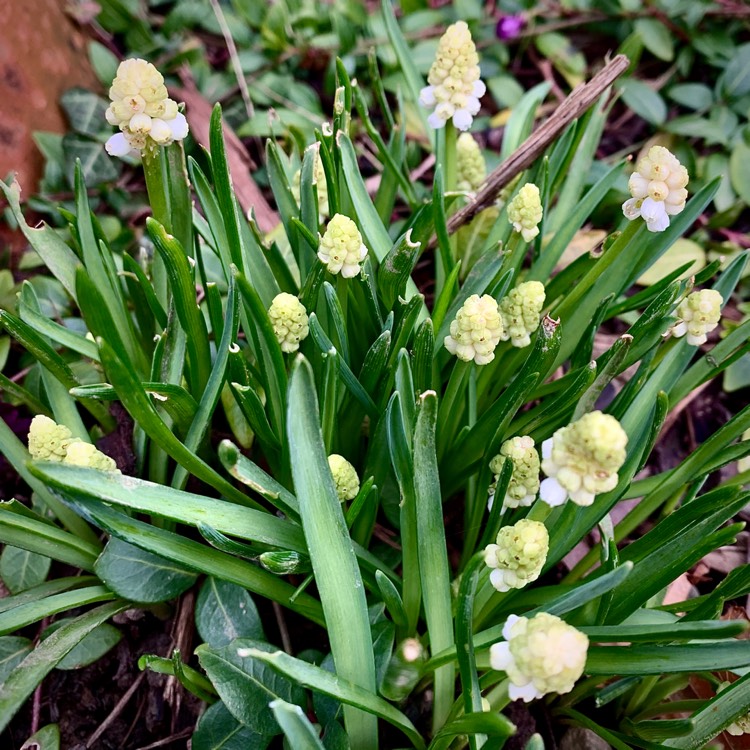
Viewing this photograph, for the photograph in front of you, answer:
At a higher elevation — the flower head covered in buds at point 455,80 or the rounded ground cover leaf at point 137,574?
the flower head covered in buds at point 455,80

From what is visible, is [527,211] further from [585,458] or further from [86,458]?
[86,458]

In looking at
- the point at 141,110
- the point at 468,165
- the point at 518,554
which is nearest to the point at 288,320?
the point at 141,110

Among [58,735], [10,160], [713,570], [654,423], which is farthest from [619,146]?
[58,735]

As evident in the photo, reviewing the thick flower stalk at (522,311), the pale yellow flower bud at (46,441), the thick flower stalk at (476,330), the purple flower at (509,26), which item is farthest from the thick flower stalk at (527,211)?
the purple flower at (509,26)

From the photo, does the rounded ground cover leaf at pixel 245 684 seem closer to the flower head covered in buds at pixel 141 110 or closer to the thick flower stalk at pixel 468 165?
the flower head covered in buds at pixel 141 110

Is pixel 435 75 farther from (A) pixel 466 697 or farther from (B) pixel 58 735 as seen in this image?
(B) pixel 58 735

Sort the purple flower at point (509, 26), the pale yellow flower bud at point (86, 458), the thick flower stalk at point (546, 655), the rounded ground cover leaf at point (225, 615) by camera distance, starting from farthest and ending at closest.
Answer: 1. the purple flower at point (509, 26)
2. the rounded ground cover leaf at point (225, 615)
3. the pale yellow flower bud at point (86, 458)
4. the thick flower stalk at point (546, 655)
